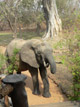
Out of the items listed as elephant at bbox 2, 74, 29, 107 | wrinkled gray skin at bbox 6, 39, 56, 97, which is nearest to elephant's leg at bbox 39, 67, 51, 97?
wrinkled gray skin at bbox 6, 39, 56, 97

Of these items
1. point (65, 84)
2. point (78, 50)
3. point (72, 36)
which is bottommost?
point (65, 84)

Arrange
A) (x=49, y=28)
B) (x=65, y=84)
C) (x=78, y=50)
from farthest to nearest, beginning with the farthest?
(x=49, y=28)
(x=65, y=84)
(x=78, y=50)

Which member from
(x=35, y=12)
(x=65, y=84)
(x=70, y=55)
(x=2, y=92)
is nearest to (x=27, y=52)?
(x=70, y=55)

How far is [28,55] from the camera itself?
4.25 meters

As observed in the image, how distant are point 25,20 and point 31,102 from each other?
18331mm

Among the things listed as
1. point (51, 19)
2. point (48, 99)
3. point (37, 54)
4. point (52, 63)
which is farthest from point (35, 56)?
point (51, 19)

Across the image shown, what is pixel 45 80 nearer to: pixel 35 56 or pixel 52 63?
pixel 35 56

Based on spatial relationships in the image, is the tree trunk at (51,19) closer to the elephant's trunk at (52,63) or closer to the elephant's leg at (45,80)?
the elephant's leg at (45,80)

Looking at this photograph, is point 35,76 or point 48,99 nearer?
point 48,99

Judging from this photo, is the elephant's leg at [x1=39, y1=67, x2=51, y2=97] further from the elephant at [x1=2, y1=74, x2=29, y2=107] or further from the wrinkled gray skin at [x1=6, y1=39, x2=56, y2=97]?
the elephant at [x1=2, y1=74, x2=29, y2=107]

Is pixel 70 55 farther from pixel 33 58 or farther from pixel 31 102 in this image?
pixel 31 102

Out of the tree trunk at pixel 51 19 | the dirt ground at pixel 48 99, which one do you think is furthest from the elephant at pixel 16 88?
the tree trunk at pixel 51 19

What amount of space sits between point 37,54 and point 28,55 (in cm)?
33

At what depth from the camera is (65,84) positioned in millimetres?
5332
